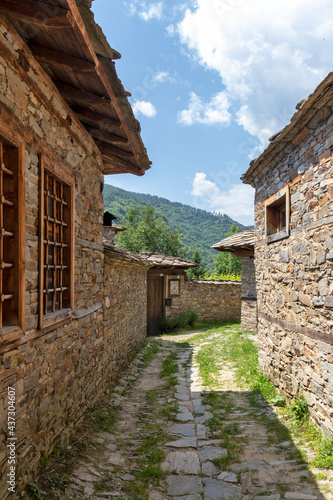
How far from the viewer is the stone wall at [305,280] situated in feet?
11.9

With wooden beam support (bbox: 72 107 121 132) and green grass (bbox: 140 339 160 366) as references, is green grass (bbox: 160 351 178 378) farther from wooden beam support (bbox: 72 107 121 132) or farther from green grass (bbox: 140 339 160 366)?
wooden beam support (bbox: 72 107 121 132)

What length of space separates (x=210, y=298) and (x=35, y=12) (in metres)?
12.6

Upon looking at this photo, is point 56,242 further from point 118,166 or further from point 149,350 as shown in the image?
point 149,350

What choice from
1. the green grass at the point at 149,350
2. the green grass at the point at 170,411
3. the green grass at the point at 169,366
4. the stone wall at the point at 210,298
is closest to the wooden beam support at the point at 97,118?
the green grass at the point at 170,411

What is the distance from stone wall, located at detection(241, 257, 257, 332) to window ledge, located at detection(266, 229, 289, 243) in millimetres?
4624

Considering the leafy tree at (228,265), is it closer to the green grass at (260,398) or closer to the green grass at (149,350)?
the green grass at (149,350)

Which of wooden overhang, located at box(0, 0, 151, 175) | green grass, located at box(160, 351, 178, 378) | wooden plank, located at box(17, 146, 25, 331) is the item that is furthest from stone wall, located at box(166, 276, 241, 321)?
wooden plank, located at box(17, 146, 25, 331)

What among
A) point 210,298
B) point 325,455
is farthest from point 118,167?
point 210,298

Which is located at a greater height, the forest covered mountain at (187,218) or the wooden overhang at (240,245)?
the forest covered mountain at (187,218)

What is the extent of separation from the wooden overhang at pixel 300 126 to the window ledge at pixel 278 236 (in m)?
1.14

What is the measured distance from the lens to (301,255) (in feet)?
14.0

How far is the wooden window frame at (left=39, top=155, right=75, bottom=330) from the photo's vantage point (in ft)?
9.41

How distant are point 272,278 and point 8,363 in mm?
4335

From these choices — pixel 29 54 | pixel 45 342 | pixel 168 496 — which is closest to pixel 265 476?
pixel 168 496
